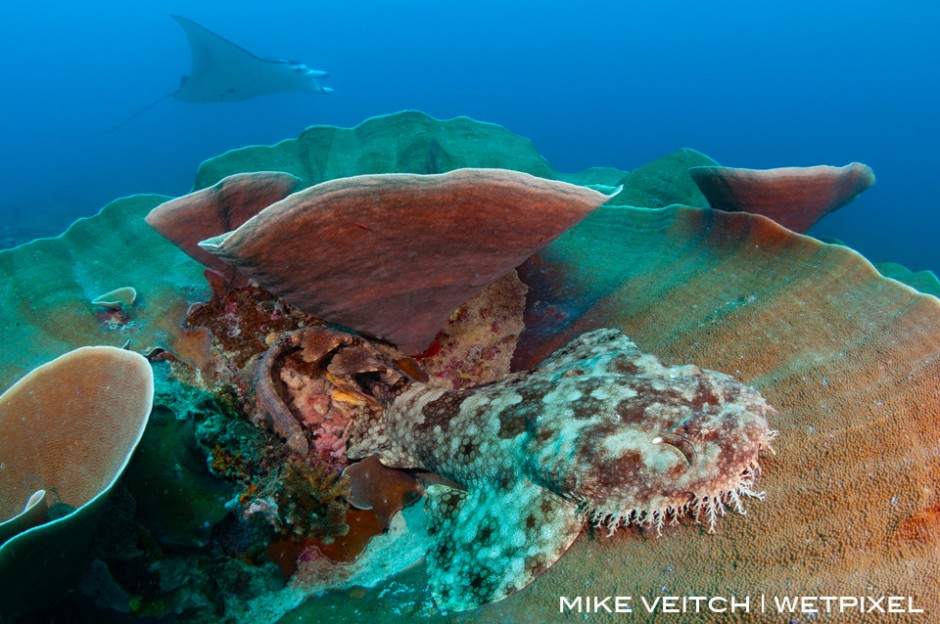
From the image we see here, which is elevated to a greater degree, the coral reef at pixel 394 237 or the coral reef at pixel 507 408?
the coral reef at pixel 394 237

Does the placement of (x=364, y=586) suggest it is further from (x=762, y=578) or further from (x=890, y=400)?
(x=890, y=400)

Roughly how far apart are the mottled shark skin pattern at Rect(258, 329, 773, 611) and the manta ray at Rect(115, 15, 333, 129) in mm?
20076

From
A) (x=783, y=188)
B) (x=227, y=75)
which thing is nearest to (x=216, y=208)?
(x=783, y=188)

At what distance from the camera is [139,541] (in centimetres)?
233

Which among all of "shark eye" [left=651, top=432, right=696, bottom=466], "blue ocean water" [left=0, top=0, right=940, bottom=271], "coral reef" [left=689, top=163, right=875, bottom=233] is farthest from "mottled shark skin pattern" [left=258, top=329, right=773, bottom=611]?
"blue ocean water" [left=0, top=0, right=940, bottom=271]

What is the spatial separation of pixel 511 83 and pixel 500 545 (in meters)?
95.0

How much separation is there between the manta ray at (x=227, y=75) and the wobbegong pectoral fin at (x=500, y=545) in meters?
20.4

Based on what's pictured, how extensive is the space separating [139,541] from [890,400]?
11.6 ft

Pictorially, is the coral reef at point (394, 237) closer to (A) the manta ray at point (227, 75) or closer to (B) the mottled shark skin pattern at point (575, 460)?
(B) the mottled shark skin pattern at point (575, 460)

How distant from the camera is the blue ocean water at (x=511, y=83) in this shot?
36281 millimetres

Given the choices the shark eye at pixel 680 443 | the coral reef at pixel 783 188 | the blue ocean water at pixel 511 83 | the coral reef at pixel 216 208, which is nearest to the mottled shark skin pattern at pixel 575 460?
the shark eye at pixel 680 443

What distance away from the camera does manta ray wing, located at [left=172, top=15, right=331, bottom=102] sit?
19516 millimetres

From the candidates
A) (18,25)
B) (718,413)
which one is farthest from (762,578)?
(18,25)

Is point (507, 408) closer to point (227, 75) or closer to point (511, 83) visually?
point (227, 75)
